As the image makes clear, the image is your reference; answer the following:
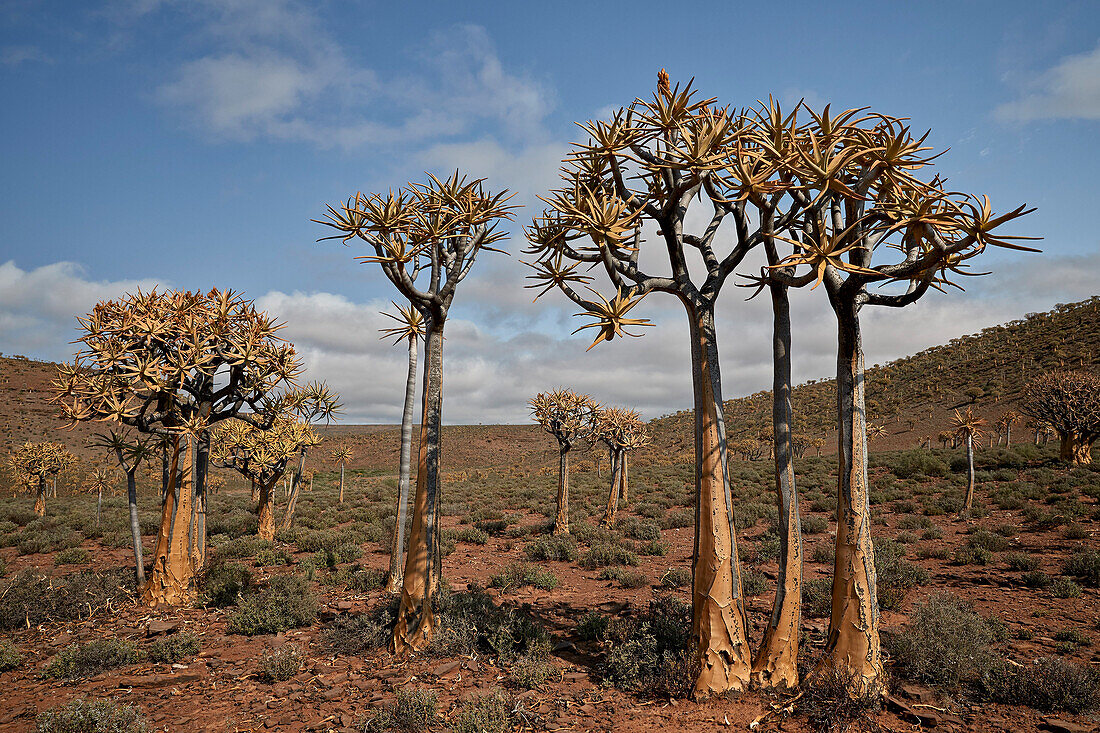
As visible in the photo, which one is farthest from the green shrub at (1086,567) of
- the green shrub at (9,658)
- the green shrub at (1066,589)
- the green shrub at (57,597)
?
the green shrub at (57,597)

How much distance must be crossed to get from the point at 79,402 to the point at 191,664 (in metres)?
6.03

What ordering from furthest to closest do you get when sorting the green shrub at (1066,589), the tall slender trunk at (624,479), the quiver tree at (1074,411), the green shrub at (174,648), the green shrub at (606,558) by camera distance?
the quiver tree at (1074,411), the tall slender trunk at (624,479), the green shrub at (606,558), the green shrub at (1066,589), the green shrub at (174,648)

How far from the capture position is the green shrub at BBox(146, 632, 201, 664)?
8.25 meters

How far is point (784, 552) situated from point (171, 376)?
1181 cm

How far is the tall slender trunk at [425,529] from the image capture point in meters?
7.82

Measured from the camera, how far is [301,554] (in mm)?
15969

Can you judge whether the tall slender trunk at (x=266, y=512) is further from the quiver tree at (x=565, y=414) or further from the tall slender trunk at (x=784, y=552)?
the tall slender trunk at (x=784, y=552)

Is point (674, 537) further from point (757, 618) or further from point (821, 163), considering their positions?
point (821, 163)

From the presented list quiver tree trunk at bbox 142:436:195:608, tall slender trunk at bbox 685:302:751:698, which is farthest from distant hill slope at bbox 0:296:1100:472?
tall slender trunk at bbox 685:302:751:698

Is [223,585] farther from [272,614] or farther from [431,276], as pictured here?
[431,276]

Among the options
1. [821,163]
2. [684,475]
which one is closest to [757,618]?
[821,163]

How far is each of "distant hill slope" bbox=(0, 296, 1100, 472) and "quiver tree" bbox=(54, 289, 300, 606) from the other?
95.2 ft

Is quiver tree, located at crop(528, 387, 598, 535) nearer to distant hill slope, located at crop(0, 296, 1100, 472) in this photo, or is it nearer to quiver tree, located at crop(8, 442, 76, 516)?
quiver tree, located at crop(8, 442, 76, 516)

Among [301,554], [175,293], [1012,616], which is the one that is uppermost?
[175,293]
